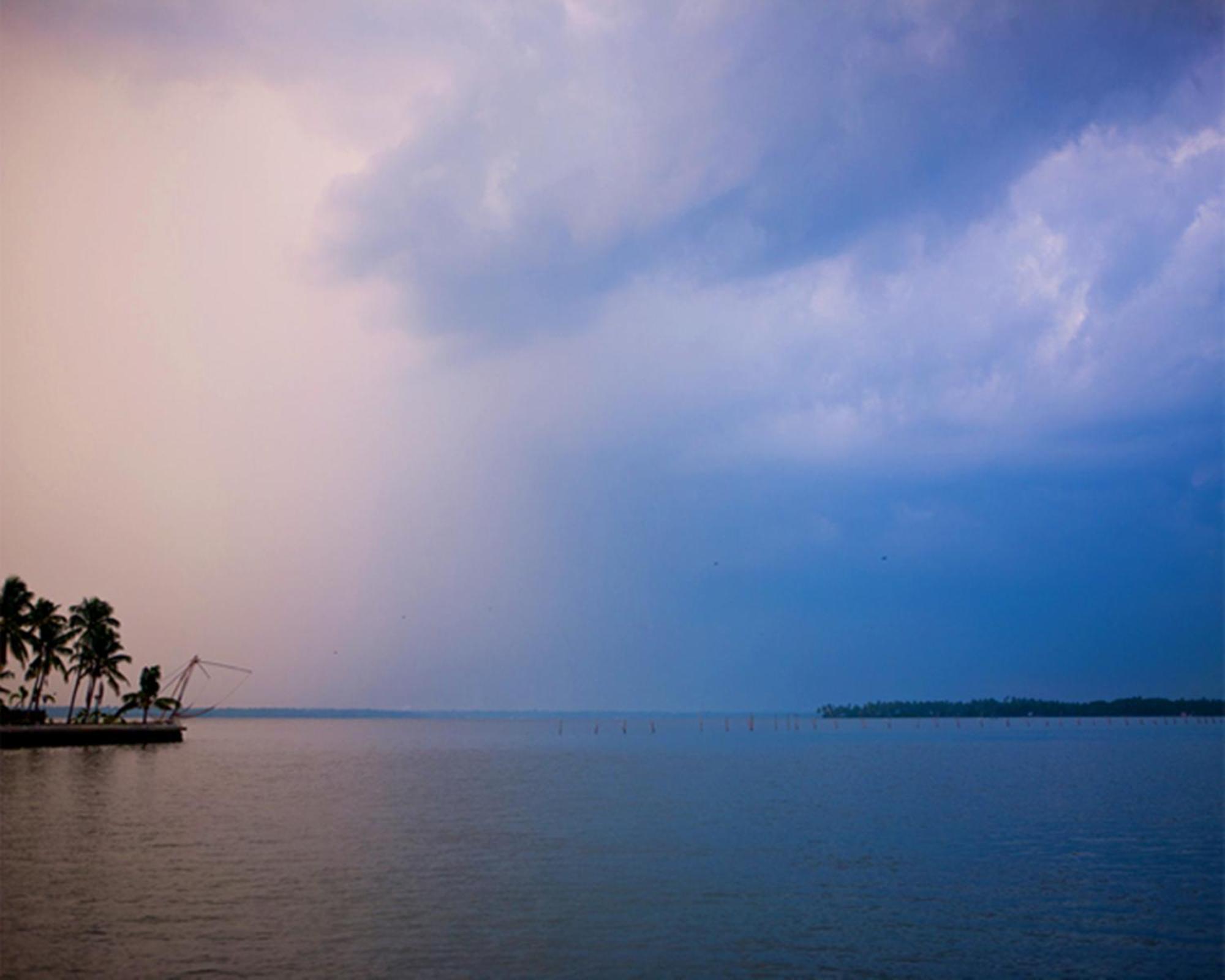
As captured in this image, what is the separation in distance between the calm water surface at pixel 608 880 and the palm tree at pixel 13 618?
104ft

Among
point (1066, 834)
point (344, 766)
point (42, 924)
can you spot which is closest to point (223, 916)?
point (42, 924)

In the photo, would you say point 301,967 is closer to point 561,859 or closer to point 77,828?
point 561,859

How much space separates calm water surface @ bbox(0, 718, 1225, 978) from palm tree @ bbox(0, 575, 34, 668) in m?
31.8

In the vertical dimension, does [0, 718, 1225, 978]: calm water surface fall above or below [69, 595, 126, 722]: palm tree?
below

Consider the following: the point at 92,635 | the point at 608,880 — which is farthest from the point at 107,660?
the point at 608,880

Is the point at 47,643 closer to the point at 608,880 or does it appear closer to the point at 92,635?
the point at 92,635

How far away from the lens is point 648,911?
105ft

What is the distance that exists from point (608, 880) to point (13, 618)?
94.8 metres

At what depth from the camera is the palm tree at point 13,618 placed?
10362 cm

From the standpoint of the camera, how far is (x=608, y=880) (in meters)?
37.5

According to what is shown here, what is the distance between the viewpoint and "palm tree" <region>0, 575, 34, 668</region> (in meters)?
104

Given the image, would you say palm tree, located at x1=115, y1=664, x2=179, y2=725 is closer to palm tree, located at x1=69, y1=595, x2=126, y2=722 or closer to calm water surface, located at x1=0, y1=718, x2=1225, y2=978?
palm tree, located at x1=69, y1=595, x2=126, y2=722

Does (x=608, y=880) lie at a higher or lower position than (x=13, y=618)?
lower

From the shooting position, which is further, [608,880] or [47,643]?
[47,643]
